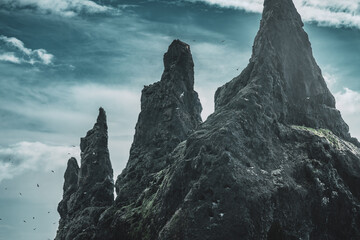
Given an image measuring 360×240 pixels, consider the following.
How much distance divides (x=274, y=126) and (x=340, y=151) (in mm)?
15916

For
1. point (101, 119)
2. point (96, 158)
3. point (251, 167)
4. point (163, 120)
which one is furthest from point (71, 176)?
point (251, 167)

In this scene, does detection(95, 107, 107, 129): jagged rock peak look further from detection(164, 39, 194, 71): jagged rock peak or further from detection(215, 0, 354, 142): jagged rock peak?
detection(215, 0, 354, 142): jagged rock peak

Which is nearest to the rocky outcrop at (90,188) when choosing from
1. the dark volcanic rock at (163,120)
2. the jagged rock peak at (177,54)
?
the dark volcanic rock at (163,120)

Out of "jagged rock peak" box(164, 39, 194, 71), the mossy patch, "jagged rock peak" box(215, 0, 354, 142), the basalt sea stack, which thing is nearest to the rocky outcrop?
the basalt sea stack

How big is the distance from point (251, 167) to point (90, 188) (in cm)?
6829

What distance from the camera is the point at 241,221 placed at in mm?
53344

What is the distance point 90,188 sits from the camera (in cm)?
11312

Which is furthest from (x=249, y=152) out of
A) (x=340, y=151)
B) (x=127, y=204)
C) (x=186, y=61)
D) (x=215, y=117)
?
(x=186, y=61)

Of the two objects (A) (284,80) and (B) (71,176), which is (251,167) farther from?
(B) (71,176)

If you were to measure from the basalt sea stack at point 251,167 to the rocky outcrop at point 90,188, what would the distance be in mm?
470

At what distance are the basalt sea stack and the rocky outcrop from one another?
0.47 metres

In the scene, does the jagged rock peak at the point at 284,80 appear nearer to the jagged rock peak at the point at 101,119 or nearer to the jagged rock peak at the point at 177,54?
the jagged rock peak at the point at 177,54

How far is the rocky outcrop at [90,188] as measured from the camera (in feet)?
322

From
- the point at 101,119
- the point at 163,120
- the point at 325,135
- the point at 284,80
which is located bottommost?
the point at 325,135
